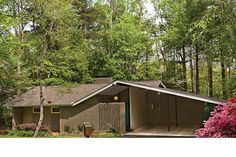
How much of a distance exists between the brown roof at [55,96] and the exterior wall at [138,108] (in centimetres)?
270

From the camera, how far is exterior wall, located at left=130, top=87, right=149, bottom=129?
72.4 feet

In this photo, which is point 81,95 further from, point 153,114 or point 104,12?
point 104,12

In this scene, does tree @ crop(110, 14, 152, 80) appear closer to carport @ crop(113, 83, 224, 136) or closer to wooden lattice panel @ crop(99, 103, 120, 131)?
carport @ crop(113, 83, 224, 136)

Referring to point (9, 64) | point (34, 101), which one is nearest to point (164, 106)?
point (34, 101)

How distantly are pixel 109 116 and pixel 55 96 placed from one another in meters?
5.29

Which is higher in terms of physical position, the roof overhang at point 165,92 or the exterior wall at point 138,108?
the roof overhang at point 165,92

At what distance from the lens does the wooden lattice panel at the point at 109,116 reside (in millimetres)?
20609

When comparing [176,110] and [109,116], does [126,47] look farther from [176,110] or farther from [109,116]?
[109,116]

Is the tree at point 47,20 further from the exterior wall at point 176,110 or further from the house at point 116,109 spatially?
the exterior wall at point 176,110

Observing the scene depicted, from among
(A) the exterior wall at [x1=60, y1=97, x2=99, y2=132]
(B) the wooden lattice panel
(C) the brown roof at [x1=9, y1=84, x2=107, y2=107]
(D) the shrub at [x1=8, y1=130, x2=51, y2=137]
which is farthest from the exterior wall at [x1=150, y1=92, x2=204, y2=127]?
(D) the shrub at [x1=8, y1=130, x2=51, y2=137]

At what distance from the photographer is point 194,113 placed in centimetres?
2431

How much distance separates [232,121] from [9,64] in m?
18.7

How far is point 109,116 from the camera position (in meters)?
20.9

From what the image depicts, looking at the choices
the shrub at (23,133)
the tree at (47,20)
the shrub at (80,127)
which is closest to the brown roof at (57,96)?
the shrub at (80,127)
